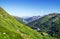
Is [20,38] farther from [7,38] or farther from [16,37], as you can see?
[7,38]

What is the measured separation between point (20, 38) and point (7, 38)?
66.1 feet

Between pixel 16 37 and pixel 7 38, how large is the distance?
14.9 metres

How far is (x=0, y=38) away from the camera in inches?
5468

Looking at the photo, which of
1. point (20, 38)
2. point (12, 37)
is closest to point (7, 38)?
point (12, 37)

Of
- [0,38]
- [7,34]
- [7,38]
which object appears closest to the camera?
[0,38]

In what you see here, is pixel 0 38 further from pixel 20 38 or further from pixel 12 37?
pixel 20 38

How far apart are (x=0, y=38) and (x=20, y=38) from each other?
113ft

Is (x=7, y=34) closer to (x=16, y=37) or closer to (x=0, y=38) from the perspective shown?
(x=16, y=37)

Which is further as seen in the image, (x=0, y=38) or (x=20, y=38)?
(x=20, y=38)

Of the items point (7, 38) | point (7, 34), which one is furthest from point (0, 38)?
point (7, 34)

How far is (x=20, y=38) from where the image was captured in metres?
169

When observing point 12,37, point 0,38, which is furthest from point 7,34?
point 0,38

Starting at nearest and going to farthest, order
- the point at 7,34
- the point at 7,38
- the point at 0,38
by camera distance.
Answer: the point at 0,38 < the point at 7,38 < the point at 7,34

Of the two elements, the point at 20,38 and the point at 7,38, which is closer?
the point at 7,38
